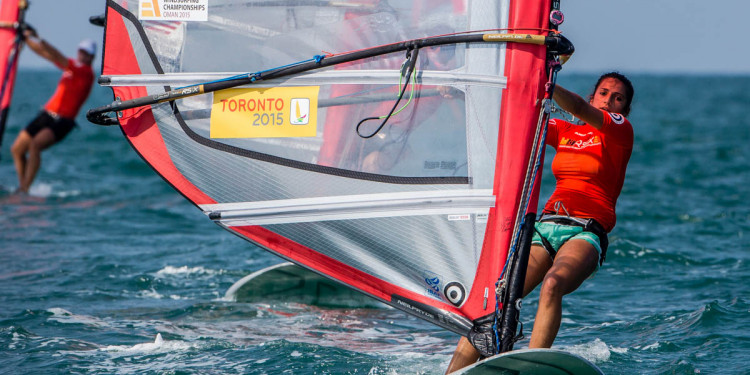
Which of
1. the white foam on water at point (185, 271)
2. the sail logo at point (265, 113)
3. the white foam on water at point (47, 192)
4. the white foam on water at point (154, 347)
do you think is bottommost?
the white foam on water at point (185, 271)

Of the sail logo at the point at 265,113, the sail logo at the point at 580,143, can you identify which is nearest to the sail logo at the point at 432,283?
the sail logo at the point at 265,113

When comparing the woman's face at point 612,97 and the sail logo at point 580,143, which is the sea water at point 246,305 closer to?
the woman's face at point 612,97

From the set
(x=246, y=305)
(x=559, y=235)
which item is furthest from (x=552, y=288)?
(x=246, y=305)

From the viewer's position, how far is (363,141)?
3.90 meters

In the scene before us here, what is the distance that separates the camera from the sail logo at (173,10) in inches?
161

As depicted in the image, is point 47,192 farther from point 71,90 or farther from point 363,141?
point 363,141

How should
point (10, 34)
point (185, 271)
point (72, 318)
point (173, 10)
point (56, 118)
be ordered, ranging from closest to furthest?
point (173, 10), point (72, 318), point (185, 271), point (10, 34), point (56, 118)

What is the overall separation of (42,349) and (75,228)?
4.40 m

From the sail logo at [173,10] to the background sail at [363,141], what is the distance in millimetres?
31

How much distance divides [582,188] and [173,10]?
Result: 221 centimetres

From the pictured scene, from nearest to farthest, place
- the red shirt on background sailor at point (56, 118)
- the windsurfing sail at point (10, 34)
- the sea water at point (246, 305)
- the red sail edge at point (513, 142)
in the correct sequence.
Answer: the red sail edge at point (513, 142)
the sea water at point (246, 305)
the windsurfing sail at point (10, 34)
the red shirt on background sailor at point (56, 118)

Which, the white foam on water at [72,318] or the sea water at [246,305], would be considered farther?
the white foam on water at [72,318]

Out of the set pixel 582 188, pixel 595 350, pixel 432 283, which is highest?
pixel 582 188

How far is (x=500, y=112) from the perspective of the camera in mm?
3645
